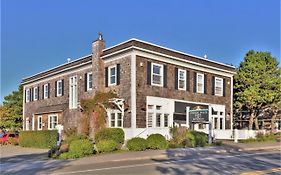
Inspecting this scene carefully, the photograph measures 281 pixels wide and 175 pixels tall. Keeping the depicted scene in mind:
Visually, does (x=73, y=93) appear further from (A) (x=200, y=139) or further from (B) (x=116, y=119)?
(A) (x=200, y=139)

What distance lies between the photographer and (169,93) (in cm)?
2834

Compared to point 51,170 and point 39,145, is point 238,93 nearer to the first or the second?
point 39,145

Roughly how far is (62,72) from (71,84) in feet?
A: 6.74

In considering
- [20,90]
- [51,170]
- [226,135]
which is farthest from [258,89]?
[20,90]

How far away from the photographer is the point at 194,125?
3059 centimetres

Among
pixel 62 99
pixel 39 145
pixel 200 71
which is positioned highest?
pixel 200 71

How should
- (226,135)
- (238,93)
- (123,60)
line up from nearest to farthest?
(123,60) < (226,135) < (238,93)

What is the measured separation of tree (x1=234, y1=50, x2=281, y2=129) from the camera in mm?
34219

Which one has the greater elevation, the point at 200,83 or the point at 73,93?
the point at 200,83

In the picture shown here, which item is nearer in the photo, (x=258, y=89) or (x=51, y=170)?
→ (x=51, y=170)

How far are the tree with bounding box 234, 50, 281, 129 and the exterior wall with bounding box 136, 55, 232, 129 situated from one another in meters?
1.82

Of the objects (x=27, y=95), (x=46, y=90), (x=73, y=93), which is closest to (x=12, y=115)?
(x=27, y=95)

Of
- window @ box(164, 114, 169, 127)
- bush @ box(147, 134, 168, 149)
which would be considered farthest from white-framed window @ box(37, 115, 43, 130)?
bush @ box(147, 134, 168, 149)

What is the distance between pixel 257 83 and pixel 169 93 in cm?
1106
